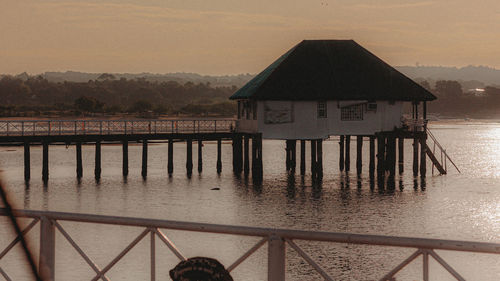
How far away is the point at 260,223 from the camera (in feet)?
125

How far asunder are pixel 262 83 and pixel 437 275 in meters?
29.6

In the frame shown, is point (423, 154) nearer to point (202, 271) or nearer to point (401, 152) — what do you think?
point (401, 152)

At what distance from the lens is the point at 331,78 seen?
53219mm

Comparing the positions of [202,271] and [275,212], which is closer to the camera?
[202,271]

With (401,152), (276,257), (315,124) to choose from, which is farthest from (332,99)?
(276,257)

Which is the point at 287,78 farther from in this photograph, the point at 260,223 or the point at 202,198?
the point at 260,223

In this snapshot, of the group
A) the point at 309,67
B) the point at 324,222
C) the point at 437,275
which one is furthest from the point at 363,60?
the point at 437,275

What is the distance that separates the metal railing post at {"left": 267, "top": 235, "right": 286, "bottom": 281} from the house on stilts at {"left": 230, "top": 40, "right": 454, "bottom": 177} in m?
44.4

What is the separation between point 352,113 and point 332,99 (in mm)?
1822

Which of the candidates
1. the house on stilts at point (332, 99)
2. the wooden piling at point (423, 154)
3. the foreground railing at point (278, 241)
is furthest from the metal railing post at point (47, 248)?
the wooden piling at point (423, 154)

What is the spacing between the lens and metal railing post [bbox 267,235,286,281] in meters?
6.79

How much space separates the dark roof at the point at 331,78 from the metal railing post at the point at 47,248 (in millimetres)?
43625

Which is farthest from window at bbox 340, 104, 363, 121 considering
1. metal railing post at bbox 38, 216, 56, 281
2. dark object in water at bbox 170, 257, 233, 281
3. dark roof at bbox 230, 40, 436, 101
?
dark object in water at bbox 170, 257, 233, 281

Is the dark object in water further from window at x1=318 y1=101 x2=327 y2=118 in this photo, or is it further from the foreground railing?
window at x1=318 y1=101 x2=327 y2=118
